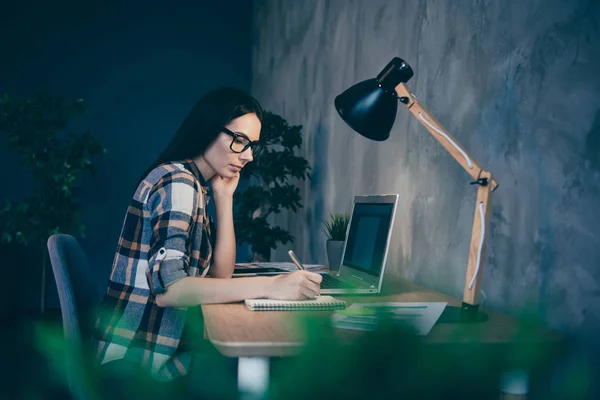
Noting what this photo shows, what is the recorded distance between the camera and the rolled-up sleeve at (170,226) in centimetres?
137

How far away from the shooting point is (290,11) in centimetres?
442

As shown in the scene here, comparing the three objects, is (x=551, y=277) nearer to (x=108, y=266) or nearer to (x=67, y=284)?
(x=67, y=284)

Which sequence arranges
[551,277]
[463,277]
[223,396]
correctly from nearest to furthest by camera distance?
[223,396] < [551,277] < [463,277]

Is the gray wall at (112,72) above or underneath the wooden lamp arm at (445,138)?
above

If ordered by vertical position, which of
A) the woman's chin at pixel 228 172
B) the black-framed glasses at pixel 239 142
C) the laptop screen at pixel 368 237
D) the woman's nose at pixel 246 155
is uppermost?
the black-framed glasses at pixel 239 142

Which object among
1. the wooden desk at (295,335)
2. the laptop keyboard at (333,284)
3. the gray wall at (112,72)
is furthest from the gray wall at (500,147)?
the gray wall at (112,72)

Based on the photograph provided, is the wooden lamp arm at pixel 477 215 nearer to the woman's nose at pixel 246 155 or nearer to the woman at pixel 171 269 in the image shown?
the woman at pixel 171 269

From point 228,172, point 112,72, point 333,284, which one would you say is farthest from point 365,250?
point 112,72

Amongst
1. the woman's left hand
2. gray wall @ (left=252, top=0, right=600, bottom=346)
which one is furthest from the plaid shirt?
gray wall @ (left=252, top=0, right=600, bottom=346)

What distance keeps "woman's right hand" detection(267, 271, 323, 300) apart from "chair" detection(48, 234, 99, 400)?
17.5 inches

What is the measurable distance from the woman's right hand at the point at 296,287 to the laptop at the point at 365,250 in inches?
11.6

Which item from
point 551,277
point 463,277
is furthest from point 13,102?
point 551,277

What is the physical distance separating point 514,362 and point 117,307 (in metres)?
1.31

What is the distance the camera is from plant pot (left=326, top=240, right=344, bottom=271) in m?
2.35
